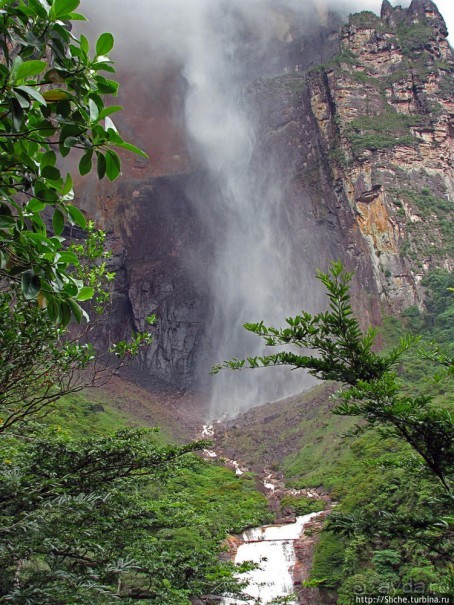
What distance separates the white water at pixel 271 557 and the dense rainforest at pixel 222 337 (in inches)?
19.7

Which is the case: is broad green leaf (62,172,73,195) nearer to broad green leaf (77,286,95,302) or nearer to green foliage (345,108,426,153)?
broad green leaf (77,286,95,302)

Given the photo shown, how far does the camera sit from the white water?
12.4m

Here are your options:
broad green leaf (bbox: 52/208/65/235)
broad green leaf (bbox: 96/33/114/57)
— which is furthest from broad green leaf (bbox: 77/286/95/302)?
broad green leaf (bbox: 96/33/114/57)

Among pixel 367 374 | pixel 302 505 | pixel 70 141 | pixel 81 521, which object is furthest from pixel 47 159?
pixel 302 505

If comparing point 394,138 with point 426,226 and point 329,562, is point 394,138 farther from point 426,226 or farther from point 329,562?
point 329,562

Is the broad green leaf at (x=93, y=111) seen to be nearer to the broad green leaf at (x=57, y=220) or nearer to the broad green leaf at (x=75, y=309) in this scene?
the broad green leaf at (x=57, y=220)

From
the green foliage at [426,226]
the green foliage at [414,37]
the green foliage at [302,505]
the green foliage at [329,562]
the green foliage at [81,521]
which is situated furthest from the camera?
the green foliage at [414,37]

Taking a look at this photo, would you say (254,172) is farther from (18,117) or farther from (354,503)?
(18,117)

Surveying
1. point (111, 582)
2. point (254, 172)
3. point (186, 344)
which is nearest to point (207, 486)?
point (111, 582)

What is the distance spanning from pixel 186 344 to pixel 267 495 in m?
30.3

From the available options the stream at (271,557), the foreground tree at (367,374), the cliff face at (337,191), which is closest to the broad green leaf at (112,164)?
the foreground tree at (367,374)

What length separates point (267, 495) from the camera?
2252 centimetres

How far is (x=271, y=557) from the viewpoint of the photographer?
48.0 ft

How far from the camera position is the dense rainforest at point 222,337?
1785mm
